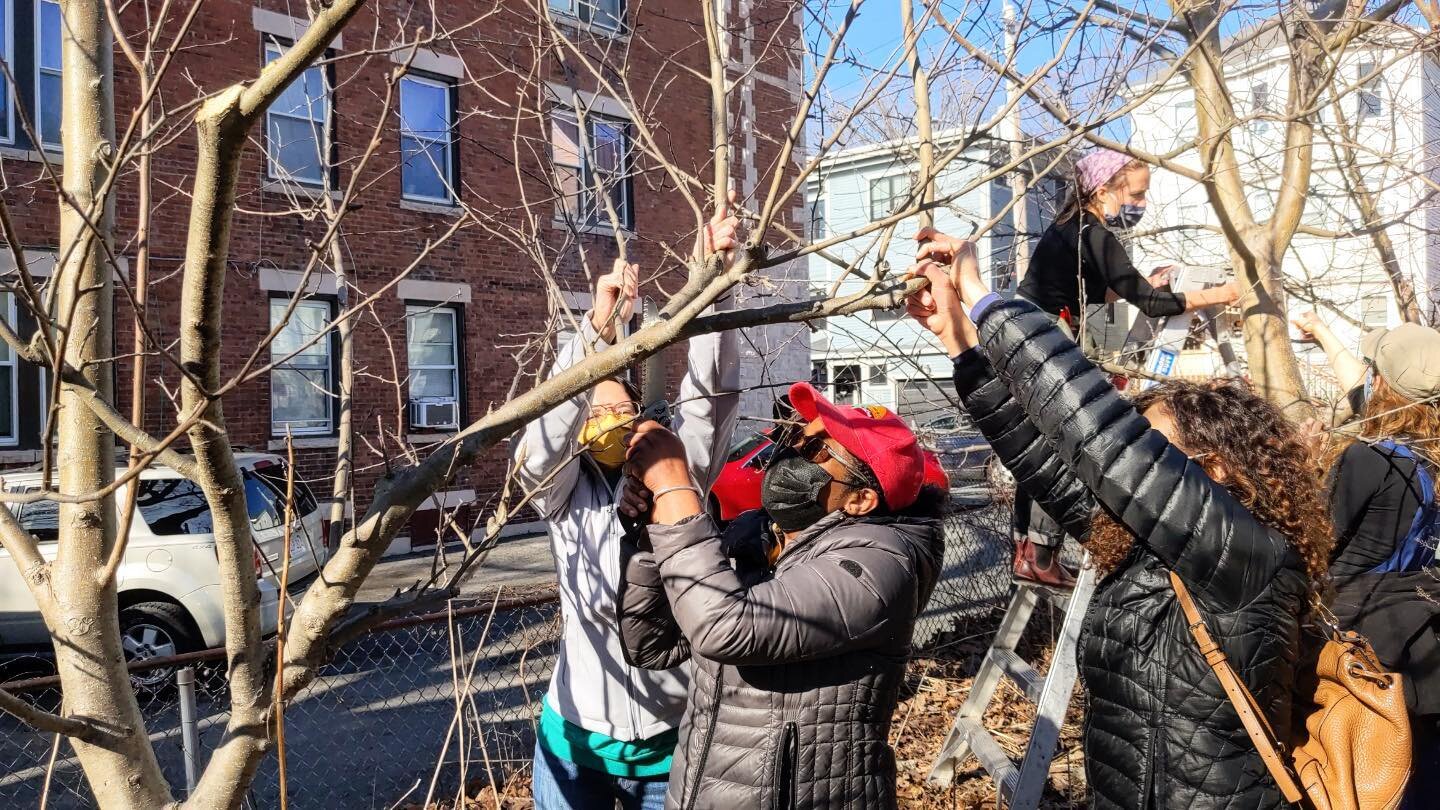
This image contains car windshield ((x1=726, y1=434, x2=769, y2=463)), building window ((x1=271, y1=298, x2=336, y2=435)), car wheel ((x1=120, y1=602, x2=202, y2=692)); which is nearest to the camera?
car wheel ((x1=120, y1=602, x2=202, y2=692))

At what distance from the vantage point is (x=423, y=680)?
21.6ft

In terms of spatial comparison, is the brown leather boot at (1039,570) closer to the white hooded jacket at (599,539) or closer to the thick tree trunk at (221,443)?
the white hooded jacket at (599,539)

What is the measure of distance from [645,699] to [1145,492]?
129 centimetres

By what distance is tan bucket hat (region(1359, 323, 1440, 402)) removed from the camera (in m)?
2.83

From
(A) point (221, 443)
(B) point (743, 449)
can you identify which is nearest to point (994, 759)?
(A) point (221, 443)

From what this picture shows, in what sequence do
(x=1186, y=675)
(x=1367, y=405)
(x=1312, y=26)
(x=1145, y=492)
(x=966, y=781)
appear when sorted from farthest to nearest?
(x=966, y=781), (x=1312, y=26), (x=1367, y=405), (x=1186, y=675), (x=1145, y=492)

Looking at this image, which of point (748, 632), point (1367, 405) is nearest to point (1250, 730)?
point (748, 632)

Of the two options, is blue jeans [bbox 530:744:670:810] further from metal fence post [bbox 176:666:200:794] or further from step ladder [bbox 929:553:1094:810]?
metal fence post [bbox 176:666:200:794]

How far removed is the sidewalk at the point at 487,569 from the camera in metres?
9.66

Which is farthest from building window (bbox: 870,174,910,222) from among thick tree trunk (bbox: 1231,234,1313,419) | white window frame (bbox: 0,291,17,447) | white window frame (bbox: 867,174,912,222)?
white window frame (bbox: 0,291,17,447)

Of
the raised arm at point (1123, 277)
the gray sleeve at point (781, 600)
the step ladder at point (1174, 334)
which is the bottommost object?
the gray sleeve at point (781, 600)

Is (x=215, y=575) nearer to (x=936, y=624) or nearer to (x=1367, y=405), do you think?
(x=936, y=624)

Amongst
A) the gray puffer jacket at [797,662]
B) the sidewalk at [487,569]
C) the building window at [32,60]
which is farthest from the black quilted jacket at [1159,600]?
the building window at [32,60]

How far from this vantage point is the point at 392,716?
19.7ft
